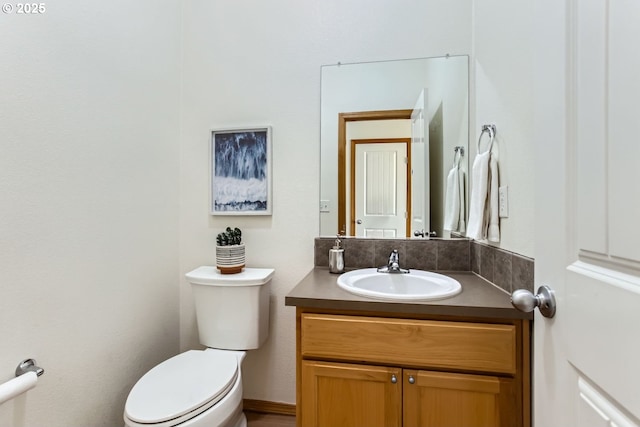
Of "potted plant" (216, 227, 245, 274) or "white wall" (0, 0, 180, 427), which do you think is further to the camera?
"potted plant" (216, 227, 245, 274)

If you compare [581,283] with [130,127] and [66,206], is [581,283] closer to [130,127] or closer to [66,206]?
[66,206]

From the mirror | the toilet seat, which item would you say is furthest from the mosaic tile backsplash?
the toilet seat

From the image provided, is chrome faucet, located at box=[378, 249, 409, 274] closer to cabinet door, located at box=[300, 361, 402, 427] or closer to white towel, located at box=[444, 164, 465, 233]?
white towel, located at box=[444, 164, 465, 233]

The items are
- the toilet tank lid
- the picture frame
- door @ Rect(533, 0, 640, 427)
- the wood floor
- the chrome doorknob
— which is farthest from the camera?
the picture frame

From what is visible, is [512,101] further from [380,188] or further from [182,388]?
[182,388]

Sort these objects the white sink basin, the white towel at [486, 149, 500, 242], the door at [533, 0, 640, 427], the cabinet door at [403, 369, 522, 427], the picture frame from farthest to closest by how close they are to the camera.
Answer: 1. the picture frame
2. the white sink basin
3. the white towel at [486, 149, 500, 242]
4. the cabinet door at [403, 369, 522, 427]
5. the door at [533, 0, 640, 427]

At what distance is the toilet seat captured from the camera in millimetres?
987

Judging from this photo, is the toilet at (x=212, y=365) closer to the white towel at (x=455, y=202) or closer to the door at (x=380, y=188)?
the door at (x=380, y=188)

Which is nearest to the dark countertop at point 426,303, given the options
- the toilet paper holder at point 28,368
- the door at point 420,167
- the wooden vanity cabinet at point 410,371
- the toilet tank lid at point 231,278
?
the wooden vanity cabinet at point 410,371

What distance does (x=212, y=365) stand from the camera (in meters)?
1.28

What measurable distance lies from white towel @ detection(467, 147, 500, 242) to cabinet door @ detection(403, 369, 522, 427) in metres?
0.54

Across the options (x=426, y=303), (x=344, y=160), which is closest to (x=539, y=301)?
(x=426, y=303)

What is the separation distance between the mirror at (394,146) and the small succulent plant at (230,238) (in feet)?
1.47

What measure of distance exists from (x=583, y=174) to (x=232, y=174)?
1.53 meters
